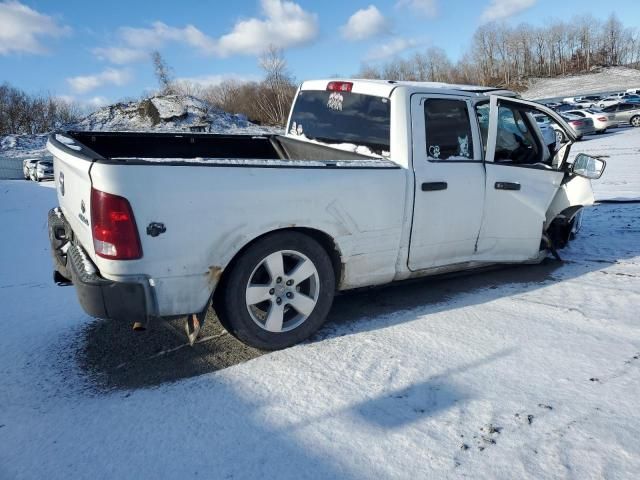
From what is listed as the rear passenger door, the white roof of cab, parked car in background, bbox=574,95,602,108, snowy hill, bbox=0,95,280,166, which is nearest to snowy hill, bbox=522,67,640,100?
parked car in background, bbox=574,95,602,108

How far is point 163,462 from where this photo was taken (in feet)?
7.34

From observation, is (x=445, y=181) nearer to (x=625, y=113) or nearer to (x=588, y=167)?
(x=588, y=167)

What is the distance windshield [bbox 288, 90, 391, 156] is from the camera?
3.88m

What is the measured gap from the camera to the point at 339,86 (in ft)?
14.4

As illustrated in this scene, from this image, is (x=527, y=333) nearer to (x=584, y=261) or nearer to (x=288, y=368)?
(x=288, y=368)

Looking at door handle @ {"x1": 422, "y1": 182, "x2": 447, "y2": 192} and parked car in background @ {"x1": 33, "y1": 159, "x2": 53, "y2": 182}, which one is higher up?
door handle @ {"x1": 422, "y1": 182, "x2": 447, "y2": 192}

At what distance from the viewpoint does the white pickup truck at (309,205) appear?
9.00 ft

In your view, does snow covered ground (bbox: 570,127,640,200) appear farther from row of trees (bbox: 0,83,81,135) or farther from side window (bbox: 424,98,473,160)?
row of trees (bbox: 0,83,81,135)

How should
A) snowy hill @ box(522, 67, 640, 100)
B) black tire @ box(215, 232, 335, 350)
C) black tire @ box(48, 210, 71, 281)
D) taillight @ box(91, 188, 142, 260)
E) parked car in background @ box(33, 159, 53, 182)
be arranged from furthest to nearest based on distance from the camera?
snowy hill @ box(522, 67, 640, 100) → parked car in background @ box(33, 159, 53, 182) → black tire @ box(48, 210, 71, 281) → black tire @ box(215, 232, 335, 350) → taillight @ box(91, 188, 142, 260)

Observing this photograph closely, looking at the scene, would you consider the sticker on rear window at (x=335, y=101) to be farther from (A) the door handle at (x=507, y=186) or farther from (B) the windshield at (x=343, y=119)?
(A) the door handle at (x=507, y=186)

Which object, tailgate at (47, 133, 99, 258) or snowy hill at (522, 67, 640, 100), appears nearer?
tailgate at (47, 133, 99, 258)

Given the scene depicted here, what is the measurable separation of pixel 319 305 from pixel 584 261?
331 cm

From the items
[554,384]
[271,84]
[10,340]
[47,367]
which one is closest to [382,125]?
[554,384]

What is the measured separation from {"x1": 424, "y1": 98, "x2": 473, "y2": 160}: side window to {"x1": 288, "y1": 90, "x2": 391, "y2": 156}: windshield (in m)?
0.33
